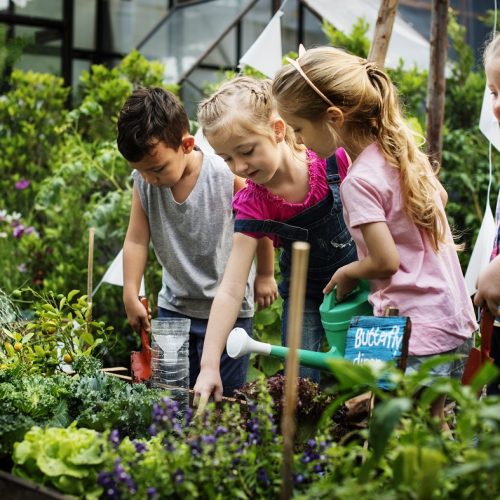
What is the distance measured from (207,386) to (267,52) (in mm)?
2116

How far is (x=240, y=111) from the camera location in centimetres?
238

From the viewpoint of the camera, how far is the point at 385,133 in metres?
2.11

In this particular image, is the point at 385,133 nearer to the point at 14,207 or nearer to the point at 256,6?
the point at 14,207

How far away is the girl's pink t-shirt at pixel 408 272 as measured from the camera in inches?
76.8

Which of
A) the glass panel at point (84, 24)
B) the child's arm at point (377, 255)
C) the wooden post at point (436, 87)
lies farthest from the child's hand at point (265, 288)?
the glass panel at point (84, 24)

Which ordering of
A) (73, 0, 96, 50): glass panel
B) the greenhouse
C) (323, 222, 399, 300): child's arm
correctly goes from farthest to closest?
(73, 0, 96, 50): glass panel < (323, 222, 399, 300): child's arm < the greenhouse

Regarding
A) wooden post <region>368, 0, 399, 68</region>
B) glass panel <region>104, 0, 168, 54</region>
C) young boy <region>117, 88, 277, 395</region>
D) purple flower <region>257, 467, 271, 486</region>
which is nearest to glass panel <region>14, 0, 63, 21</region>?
glass panel <region>104, 0, 168, 54</region>

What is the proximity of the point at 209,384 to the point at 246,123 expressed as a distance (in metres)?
0.74

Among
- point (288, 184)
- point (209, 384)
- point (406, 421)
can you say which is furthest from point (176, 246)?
point (406, 421)

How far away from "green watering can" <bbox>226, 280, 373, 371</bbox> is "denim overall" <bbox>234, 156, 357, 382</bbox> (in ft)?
1.37

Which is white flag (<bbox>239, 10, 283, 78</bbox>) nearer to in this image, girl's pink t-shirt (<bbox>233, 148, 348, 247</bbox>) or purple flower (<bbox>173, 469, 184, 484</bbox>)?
girl's pink t-shirt (<bbox>233, 148, 348, 247</bbox>)

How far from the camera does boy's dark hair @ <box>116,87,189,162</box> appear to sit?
8.80ft

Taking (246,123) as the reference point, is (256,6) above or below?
above

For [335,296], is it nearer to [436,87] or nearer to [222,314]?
[222,314]
